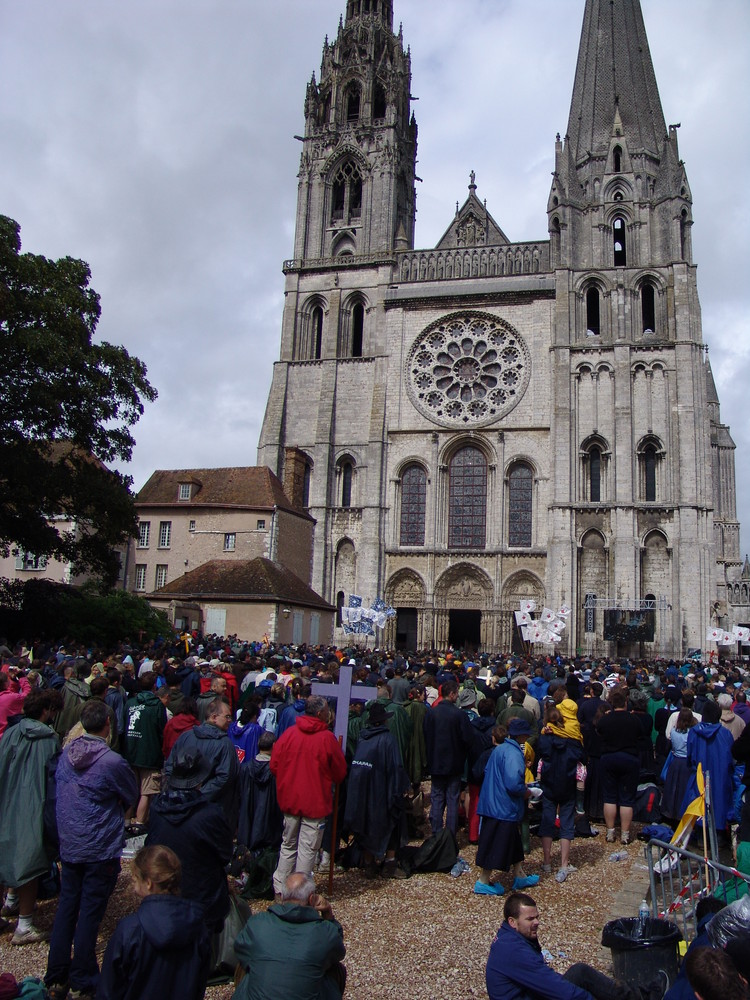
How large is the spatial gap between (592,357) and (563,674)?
22.4 metres

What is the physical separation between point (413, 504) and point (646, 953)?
105 ft

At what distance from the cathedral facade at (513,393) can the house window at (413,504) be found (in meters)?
0.09

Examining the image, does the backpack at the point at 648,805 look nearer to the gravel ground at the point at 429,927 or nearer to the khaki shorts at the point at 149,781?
the gravel ground at the point at 429,927

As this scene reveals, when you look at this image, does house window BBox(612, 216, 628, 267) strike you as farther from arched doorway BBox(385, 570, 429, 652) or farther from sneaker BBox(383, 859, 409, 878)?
sneaker BBox(383, 859, 409, 878)

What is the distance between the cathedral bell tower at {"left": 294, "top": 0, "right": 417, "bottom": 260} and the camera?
39562 mm

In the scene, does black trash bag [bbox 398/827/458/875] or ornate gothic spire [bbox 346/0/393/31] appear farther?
ornate gothic spire [bbox 346/0/393/31]

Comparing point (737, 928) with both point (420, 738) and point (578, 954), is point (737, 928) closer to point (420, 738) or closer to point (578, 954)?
point (578, 954)

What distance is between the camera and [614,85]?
3925 cm

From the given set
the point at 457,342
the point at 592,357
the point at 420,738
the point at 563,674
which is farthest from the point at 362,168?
the point at 420,738

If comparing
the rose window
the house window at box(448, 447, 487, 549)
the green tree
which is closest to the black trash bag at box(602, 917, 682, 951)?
the green tree

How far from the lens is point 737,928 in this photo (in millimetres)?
3840

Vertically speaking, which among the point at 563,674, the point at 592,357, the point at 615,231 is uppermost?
the point at 615,231

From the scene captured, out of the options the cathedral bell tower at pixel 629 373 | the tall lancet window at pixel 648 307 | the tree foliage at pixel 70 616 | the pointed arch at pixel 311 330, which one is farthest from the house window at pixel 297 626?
the tall lancet window at pixel 648 307

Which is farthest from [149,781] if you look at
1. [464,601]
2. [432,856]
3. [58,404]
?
[464,601]
